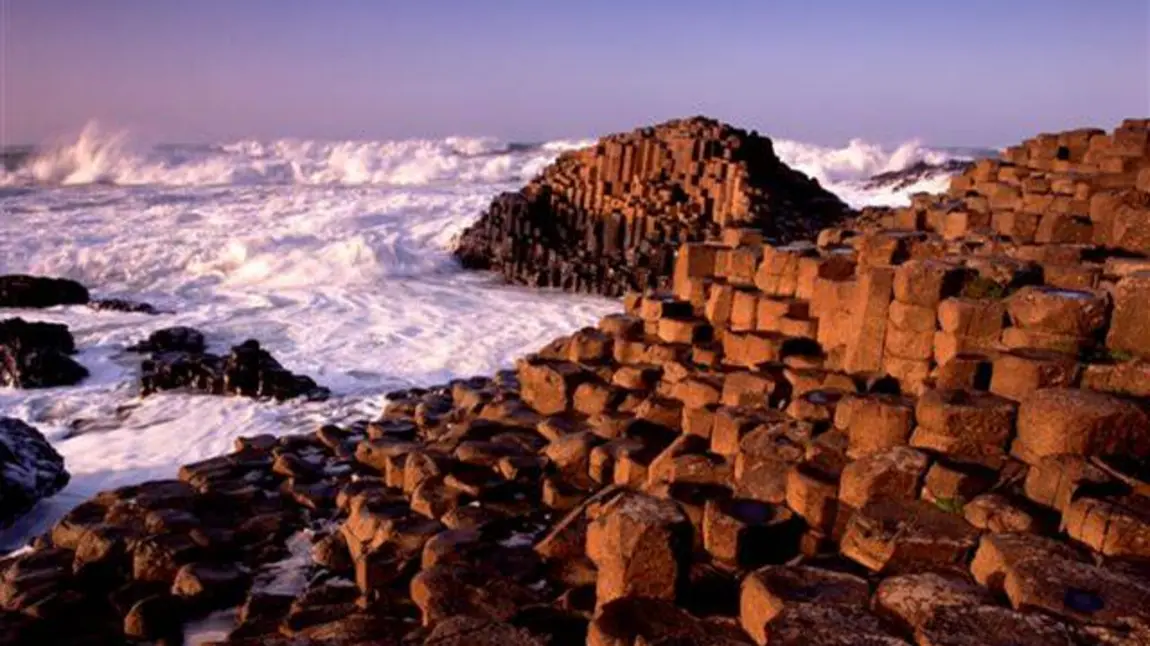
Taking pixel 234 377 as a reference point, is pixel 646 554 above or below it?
above

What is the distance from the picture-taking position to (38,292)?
1727cm

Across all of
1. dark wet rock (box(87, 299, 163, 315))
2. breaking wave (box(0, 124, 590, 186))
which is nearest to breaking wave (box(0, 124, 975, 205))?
breaking wave (box(0, 124, 590, 186))

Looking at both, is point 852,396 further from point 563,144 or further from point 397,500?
point 563,144

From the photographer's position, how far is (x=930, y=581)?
12.3 ft

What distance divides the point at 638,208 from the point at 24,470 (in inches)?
633

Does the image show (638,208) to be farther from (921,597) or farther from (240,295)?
(921,597)

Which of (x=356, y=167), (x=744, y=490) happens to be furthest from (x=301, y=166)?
(x=744, y=490)

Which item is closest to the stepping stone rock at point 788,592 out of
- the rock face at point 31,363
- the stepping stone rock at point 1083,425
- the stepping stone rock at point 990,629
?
the stepping stone rock at point 990,629

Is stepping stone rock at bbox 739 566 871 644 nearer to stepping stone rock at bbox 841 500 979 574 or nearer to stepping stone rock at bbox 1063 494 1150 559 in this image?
stepping stone rock at bbox 841 500 979 574

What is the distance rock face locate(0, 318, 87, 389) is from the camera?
11.6 m

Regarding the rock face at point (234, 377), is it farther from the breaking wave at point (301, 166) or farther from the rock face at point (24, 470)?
the breaking wave at point (301, 166)

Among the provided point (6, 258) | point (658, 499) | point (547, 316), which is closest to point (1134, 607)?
point (658, 499)

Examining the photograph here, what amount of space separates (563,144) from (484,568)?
228 feet

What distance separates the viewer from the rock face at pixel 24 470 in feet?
23.7
